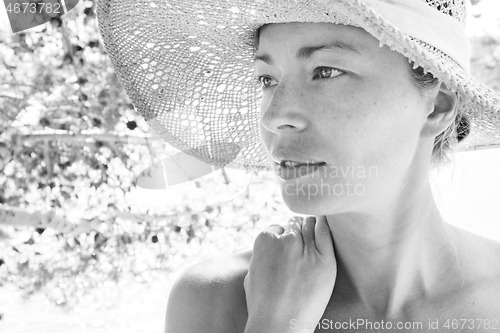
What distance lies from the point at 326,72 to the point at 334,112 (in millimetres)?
78

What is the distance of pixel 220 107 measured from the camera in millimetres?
1771

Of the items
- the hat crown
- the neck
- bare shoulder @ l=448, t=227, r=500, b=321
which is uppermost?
the hat crown

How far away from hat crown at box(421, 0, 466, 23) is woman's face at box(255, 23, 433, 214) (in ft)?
0.43

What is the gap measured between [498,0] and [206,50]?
2968 mm

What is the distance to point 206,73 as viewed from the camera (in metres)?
1.74

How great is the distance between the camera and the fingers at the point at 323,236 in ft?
4.91

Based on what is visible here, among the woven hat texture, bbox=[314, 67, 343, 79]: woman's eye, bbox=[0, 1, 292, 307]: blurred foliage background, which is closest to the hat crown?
the woven hat texture

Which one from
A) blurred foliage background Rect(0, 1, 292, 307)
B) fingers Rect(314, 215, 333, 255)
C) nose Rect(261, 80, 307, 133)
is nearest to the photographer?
nose Rect(261, 80, 307, 133)

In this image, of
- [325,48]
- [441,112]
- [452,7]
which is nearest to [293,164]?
[325,48]

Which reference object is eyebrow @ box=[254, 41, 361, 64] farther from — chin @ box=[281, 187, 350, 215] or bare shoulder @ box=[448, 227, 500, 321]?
bare shoulder @ box=[448, 227, 500, 321]

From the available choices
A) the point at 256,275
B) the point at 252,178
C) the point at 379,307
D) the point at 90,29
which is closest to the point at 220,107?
the point at 256,275

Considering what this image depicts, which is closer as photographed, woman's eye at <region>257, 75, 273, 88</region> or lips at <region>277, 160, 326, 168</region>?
lips at <region>277, 160, 326, 168</region>

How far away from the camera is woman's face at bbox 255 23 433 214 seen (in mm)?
1244

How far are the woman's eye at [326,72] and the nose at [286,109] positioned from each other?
4cm
